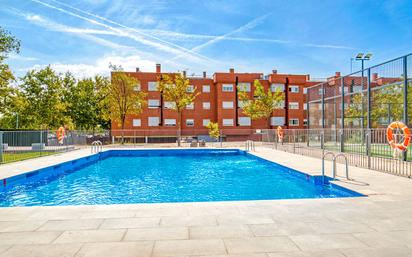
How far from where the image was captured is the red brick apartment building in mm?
38156

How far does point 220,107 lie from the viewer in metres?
39.2

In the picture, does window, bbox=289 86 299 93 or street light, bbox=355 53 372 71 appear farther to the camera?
window, bbox=289 86 299 93

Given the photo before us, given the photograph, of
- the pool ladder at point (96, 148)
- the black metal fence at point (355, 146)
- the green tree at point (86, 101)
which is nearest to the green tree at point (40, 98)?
the green tree at point (86, 101)

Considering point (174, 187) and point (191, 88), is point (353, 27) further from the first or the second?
point (191, 88)

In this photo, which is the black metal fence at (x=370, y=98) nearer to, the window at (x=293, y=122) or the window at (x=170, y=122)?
the window at (x=293, y=122)

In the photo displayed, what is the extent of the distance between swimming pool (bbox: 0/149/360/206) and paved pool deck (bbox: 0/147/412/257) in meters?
2.12

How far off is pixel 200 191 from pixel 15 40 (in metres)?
A: 22.3

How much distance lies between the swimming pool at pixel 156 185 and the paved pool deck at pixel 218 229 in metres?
2.12

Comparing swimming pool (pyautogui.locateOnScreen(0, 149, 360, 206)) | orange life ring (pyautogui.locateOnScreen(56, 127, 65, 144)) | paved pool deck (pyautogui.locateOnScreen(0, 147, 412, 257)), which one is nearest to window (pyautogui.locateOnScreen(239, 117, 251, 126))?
orange life ring (pyautogui.locateOnScreen(56, 127, 65, 144))

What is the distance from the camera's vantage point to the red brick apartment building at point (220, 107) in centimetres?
3816

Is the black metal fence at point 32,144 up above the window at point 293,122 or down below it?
below

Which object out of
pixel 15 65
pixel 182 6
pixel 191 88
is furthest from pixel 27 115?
pixel 182 6

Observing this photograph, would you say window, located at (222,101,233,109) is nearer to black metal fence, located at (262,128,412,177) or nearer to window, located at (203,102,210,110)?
window, located at (203,102,210,110)

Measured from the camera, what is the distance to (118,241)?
11.7ft
